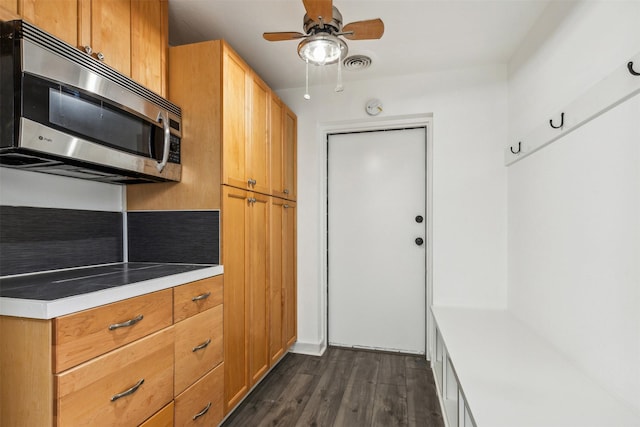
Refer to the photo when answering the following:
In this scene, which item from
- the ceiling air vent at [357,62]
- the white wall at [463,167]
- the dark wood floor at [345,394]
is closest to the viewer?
the dark wood floor at [345,394]

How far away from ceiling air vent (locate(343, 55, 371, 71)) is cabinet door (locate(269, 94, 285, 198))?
0.59 m

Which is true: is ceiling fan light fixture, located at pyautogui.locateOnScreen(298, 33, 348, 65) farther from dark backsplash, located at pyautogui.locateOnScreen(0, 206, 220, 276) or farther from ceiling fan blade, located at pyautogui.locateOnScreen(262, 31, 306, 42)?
dark backsplash, located at pyautogui.locateOnScreen(0, 206, 220, 276)

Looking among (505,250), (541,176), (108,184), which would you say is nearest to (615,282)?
(541,176)

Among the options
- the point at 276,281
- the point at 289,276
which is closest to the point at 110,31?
the point at 276,281

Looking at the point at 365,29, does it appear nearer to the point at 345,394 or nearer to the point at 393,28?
the point at 393,28

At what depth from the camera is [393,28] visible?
2.09 m

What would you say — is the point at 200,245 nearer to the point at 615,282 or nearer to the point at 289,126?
the point at 289,126

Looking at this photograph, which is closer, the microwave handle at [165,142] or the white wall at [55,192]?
the white wall at [55,192]

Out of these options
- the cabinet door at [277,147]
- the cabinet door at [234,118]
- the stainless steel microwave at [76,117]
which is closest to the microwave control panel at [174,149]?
the stainless steel microwave at [76,117]

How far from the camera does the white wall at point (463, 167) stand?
259cm

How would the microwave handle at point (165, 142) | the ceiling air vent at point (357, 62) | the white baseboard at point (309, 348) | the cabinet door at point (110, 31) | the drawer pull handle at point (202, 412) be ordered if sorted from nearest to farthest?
the cabinet door at point (110, 31)
the drawer pull handle at point (202, 412)
the microwave handle at point (165, 142)
the ceiling air vent at point (357, 62)
the white baseboard at point (309, 348)

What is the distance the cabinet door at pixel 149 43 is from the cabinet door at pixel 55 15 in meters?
0.29

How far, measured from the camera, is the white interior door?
2.92 m

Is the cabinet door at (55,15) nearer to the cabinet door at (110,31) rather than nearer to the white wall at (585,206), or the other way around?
the cabinet door at (110,31)
